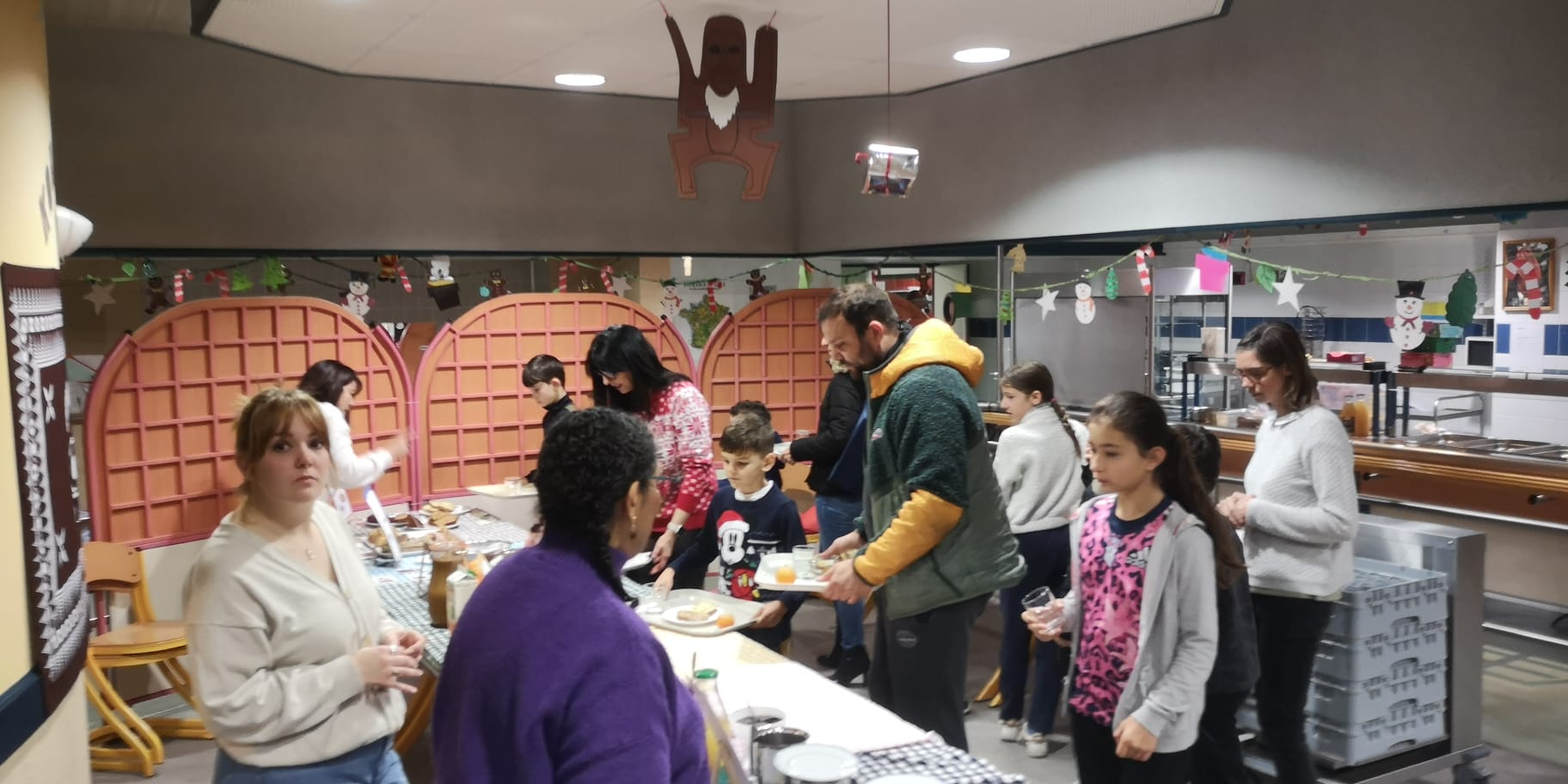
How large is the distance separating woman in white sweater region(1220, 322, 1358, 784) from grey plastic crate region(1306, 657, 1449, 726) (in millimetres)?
372

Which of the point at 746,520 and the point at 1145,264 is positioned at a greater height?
the point at 1145,264

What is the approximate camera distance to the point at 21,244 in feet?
7.50

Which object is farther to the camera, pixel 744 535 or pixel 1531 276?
pixel 1531 276

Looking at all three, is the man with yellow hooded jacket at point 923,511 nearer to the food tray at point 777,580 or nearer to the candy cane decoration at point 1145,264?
the food tray at point 777,580

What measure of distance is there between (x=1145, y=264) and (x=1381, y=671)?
6.74 ft

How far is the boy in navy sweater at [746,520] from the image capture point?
360 cm

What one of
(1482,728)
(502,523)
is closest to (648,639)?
(502,523)

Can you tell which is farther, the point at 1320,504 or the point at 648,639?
the point at 1320,504

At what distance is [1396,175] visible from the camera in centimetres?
378

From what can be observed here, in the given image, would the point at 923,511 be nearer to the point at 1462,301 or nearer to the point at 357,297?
the point at 1462,301

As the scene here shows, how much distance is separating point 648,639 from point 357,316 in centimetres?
434

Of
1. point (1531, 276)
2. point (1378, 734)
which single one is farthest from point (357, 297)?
point (1531, 276)

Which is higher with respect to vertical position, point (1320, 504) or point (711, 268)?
point (711, 268)

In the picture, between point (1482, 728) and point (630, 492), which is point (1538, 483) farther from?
point (630, 492)
